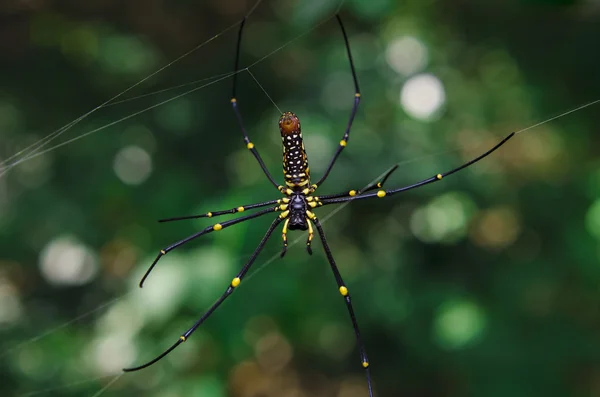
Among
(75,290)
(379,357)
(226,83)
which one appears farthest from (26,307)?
(379,357)

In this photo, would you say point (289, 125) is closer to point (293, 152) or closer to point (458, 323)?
point (293, 152)

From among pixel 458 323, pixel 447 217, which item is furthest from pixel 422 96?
pixel 458 323

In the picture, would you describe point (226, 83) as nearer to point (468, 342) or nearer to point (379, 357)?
point (379, 357)

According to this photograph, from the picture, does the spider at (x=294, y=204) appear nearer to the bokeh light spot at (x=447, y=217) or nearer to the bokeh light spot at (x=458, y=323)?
the bokeh light spot at (x=458, y=323)

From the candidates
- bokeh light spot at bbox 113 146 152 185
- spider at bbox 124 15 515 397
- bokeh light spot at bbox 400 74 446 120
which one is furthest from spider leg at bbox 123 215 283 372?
bokeh light spot at bbox 113 146 152 185

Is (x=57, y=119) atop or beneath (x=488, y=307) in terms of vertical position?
atop

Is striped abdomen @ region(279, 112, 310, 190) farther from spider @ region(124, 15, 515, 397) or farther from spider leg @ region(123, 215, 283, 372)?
spider leg @ region(123, 215, 283, 372)
